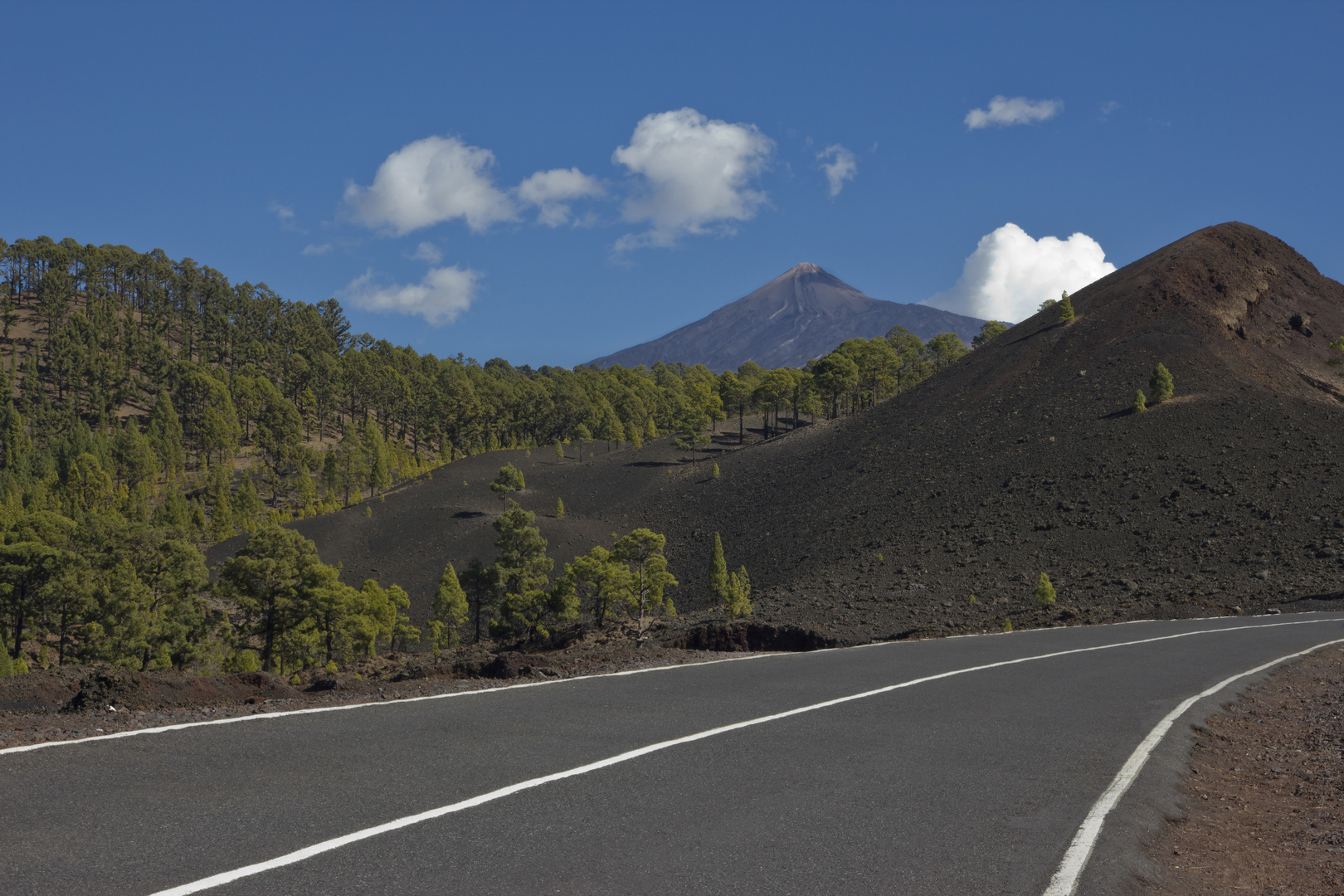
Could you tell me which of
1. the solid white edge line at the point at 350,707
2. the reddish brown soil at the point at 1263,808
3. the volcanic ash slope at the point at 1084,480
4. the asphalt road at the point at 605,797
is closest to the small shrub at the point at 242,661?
the volcanic ash slope at the point at 1084,480

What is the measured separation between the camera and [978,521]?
5450 cm

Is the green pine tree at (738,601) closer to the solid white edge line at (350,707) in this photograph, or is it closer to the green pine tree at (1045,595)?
the green pine tree at (1045,595)

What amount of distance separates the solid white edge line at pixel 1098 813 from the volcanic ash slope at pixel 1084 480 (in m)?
16.6

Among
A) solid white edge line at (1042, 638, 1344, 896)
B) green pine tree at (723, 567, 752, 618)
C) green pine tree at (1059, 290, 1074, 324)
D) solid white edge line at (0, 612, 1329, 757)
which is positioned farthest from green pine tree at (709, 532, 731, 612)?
green pine tree at (1059, 290, 1074, 324)

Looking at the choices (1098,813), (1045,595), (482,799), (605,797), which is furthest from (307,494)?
(1098,813)

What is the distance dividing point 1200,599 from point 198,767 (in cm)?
3690

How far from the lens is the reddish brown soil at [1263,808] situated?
5.77 metres

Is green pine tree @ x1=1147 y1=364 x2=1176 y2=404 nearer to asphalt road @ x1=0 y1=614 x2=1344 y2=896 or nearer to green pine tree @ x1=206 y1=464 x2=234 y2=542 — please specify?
asphalt road @ x1=0 y1=614 x2=1344 y2=896

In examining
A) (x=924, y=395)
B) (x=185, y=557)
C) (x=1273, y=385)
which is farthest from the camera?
(x=924, y=395)

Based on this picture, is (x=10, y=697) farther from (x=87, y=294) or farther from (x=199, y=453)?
(x=87, y=294)

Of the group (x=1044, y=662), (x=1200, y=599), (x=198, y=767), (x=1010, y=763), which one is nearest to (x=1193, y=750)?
(x=1010, y=763)

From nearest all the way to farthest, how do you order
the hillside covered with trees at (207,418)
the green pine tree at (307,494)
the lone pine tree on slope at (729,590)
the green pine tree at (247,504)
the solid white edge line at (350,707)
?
1. the solid white edge line at (350,707)
2. the hillside covered with trees at (207,418)
3. the lone pine tree on slope at (729,590)
4. the green pine tree at (247,504)
5. the green pine tree at (307,494)

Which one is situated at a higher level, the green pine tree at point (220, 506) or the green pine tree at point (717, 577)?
the green pine tree at point (220, 506)

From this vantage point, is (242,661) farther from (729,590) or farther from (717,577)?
(717,577)
